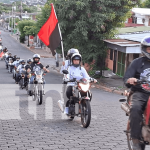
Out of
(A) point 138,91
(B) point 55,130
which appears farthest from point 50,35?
(A) point 138,91

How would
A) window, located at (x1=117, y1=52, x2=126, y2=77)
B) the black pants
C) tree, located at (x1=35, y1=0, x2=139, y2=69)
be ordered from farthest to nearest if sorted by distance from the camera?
window, located at (x1=117, y1=52, x2=126, y2=77), tree, located at (x1=35, y1=0, x2=139, y2=69), the black pants

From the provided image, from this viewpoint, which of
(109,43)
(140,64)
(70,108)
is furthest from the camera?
(109,43)

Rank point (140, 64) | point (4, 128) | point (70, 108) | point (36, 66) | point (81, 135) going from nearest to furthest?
point (140, 64), point (81, 135), point (4, 128), point (70, 108), point (36, 66)

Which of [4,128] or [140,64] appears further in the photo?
[4,128]

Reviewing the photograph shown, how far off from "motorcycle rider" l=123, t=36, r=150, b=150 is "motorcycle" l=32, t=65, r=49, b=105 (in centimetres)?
640

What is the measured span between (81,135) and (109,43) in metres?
15.9

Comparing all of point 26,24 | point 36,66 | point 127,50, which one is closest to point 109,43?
point 127,50

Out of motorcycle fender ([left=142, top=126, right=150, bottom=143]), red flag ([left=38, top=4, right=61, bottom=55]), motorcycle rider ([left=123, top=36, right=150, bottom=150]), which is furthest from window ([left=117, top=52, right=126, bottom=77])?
motorcycle fender ([left=142, top=126, right=150, bottom=143])

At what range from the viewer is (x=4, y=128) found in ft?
26.0

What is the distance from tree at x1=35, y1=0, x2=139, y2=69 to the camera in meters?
23.7

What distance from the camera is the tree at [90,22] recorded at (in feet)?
77.6

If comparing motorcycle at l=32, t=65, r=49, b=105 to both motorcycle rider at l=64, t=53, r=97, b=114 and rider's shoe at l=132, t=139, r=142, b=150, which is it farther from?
rider's shoe at l=132, t=139, r=142, b=150

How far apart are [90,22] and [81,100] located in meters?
16.2

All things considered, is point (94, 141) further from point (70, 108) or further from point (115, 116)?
point (115, 116)
